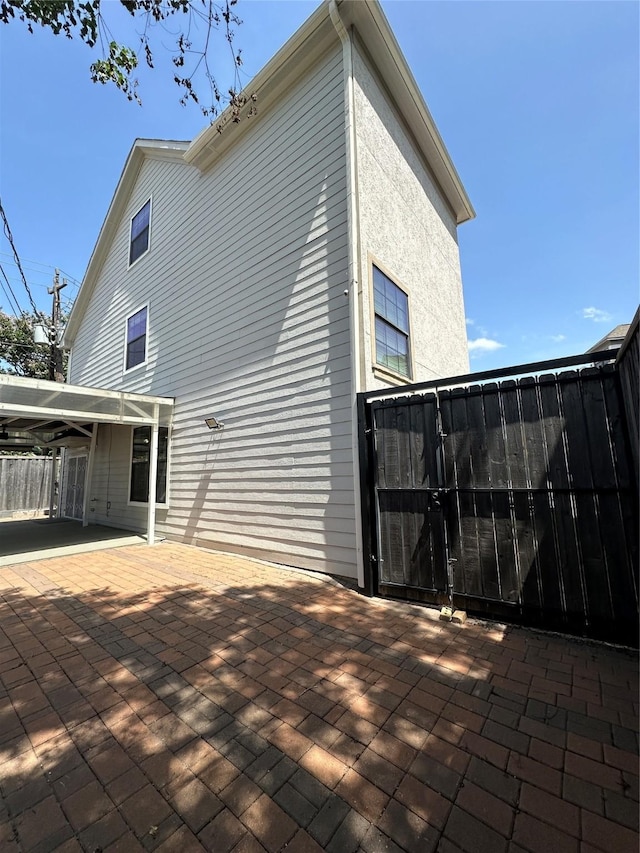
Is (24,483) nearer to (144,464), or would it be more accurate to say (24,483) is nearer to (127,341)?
(127,341)

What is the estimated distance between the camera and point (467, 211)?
9.55m

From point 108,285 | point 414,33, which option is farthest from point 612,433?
point 108,285

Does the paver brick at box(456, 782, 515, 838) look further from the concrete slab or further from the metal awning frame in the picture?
the concrete slab

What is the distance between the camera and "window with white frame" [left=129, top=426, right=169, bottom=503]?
7844 mm

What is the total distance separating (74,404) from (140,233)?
588cm

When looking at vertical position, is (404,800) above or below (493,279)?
below

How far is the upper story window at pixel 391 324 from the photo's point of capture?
5215 mm

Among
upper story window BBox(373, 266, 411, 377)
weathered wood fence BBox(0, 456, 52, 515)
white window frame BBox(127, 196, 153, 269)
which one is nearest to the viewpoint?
upper story window BBox(373, 266, 411, 377)

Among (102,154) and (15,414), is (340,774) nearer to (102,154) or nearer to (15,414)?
(15,414)

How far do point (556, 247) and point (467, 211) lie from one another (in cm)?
263

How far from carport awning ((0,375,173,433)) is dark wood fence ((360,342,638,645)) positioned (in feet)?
16.9

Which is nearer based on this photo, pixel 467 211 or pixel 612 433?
pixel 612 433

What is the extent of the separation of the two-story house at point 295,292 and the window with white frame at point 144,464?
6 cm

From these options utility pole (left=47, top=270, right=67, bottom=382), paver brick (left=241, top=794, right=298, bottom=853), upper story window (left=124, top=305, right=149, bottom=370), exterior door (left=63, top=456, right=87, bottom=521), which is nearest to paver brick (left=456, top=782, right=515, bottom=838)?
paver brick (left=241, top=794, right=298, bottom=853)
